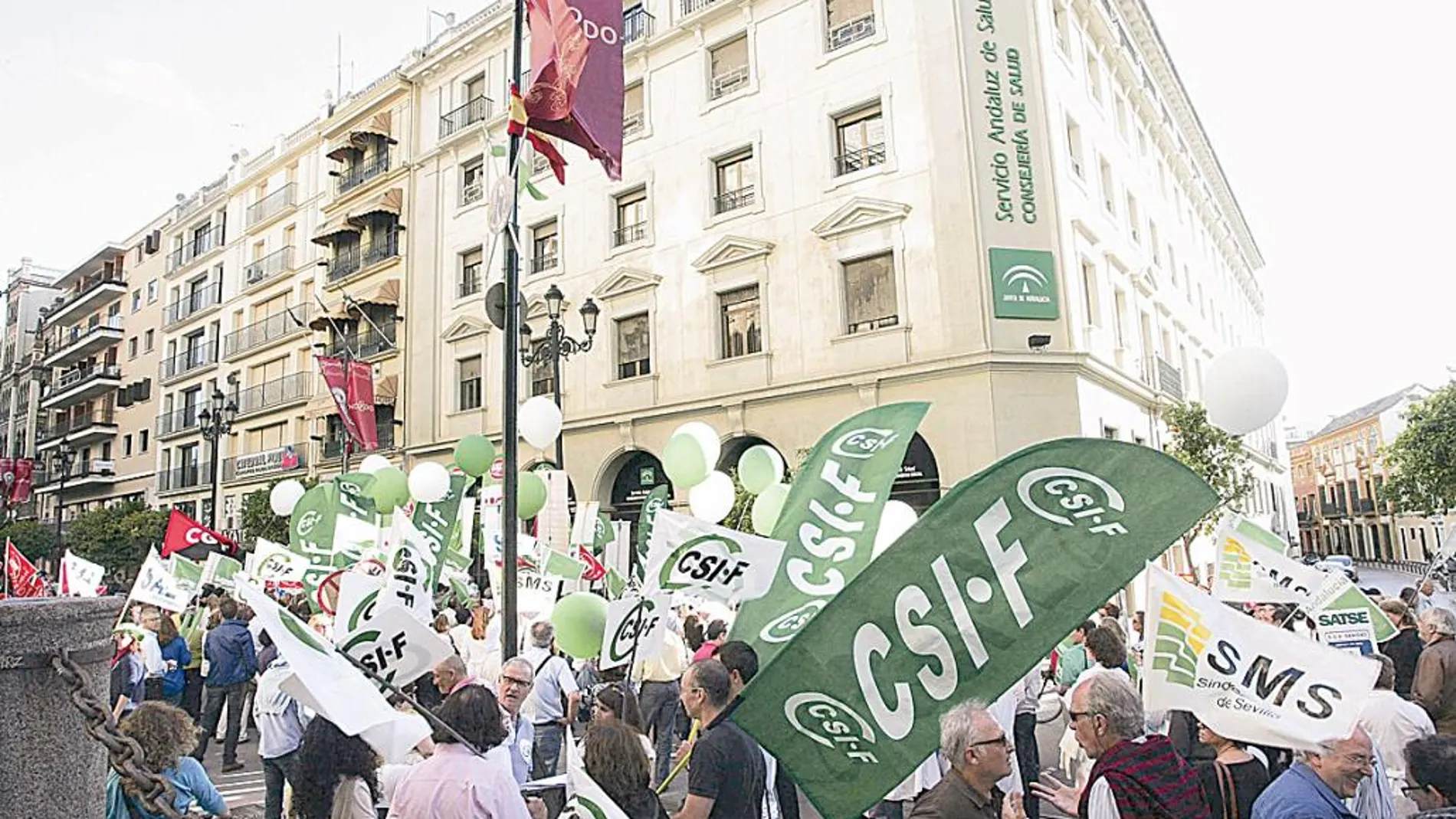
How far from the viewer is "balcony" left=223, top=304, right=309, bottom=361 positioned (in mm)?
35125

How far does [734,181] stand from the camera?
72.6ft

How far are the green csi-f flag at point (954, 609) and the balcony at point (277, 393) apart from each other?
1346 inches

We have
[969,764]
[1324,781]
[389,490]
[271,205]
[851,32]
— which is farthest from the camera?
[271,205]

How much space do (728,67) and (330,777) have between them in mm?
21059

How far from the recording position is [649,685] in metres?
8.49

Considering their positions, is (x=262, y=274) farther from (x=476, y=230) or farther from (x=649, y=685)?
(x=649, y=685)

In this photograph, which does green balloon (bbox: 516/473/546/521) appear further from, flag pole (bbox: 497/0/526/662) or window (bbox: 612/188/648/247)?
window (bbox: 612/188/648/247)

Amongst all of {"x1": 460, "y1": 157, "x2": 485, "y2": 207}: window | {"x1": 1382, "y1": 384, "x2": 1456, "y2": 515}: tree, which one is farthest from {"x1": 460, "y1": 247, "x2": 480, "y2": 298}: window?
{"x1": 1382, "y1": 384, "x2": 1456, "y2": 515}: tree

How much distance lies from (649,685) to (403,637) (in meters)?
3.91

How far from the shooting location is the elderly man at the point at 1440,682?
20.3ft

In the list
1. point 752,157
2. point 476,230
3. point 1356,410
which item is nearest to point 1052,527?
point 752,157

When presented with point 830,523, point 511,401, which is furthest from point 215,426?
point 830,523

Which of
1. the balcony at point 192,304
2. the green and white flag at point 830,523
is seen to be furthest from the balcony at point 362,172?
the green and white flag at point 830,523

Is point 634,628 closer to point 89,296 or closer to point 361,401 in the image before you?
point 361,401
